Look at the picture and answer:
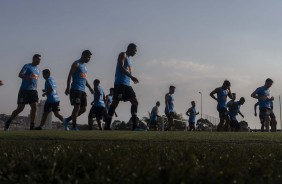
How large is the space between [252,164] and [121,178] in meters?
1.60

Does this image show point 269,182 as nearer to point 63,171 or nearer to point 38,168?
point 63,171

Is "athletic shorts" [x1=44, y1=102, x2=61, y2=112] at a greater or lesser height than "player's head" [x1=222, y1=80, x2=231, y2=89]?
lesser

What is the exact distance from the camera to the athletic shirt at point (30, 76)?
513 inches

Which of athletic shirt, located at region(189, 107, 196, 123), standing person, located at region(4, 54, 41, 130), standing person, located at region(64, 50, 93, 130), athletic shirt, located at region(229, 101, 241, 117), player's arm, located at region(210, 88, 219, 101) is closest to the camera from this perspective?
standing person, located at region(64, 50, 93, 130)

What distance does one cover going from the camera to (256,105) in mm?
17109

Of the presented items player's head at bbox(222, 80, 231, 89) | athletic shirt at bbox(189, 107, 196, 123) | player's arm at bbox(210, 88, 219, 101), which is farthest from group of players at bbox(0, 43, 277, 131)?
athletic shirt at bbox(189, 107, 196, 123)

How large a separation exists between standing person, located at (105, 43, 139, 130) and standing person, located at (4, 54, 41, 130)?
7.00 feet

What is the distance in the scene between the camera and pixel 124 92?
12148mm

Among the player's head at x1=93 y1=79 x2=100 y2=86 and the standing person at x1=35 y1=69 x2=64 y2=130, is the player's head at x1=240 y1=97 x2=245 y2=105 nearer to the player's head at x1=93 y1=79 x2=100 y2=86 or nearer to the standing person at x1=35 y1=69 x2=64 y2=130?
the player's head at x1=93 y1=79 x2=100 y2=86

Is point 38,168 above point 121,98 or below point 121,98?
below

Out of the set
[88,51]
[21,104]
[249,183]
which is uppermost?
[88,51]

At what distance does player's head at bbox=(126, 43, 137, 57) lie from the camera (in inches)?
476

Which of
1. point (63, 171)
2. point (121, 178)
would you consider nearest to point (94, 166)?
point (63, 171)

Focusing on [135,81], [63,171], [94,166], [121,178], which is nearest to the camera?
[121,178]
